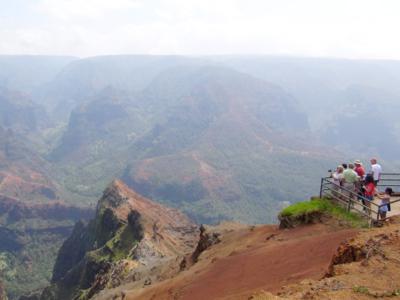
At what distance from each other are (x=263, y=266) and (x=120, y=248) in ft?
195

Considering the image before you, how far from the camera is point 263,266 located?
95.3 feet

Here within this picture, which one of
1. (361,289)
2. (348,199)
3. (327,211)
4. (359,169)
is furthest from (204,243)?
(361,289)

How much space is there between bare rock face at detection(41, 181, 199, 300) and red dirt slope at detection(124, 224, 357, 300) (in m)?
14.5

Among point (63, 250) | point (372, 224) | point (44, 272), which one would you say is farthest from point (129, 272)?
point (44, 272)

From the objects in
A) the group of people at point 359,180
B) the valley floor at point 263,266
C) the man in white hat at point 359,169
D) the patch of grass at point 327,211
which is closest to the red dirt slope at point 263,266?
the valley floor at point 263,266

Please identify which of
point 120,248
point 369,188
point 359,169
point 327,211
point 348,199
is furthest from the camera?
point 120,248

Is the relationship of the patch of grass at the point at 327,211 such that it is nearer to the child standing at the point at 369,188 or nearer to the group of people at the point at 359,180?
the group of people at the point at 359,180

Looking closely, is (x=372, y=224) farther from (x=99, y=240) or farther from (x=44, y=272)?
(x=44, y=272)

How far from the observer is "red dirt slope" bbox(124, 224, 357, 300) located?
26047 millimetres

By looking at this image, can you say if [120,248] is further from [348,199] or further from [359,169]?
[348,199]

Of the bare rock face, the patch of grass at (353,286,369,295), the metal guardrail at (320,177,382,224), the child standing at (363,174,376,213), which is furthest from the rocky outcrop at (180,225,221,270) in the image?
the patch of grass at (353,286,369,295)

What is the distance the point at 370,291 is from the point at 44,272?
16571 cm

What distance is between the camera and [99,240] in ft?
334

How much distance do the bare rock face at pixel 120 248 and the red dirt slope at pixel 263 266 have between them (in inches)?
572
